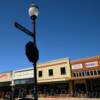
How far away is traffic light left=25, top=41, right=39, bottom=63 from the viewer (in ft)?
30.0

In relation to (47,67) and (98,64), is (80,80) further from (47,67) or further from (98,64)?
(47,67)

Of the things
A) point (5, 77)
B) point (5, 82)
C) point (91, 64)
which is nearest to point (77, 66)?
point (91, 64)

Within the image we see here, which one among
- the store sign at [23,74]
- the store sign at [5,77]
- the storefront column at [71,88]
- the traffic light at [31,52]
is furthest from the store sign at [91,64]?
the traffic light at [31,52]

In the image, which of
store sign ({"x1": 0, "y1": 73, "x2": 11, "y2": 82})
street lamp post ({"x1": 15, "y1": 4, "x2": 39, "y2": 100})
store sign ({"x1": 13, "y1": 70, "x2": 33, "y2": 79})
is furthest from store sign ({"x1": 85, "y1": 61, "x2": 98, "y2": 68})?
street lamp post ({"x1": 15, "y1": 4, "x2": 39, "y2": 100})

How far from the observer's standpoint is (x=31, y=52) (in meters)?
9.23

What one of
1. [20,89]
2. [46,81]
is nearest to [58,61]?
[46,81]

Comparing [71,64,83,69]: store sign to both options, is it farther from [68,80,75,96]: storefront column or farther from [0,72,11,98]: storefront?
[0,72,11,98]: storefront

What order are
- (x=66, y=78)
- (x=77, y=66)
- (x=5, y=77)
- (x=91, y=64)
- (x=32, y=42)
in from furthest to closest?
(x=5, y=77)
(x=66, y=78)
(x=77, y=66)
(x=91, y=64)
(x=32, y=42)

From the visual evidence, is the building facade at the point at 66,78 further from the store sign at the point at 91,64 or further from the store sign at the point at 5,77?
the store sign at the point at 5,77

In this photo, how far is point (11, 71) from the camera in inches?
2229

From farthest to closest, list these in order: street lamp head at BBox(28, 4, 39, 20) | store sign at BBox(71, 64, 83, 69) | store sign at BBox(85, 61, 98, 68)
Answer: store sign at BBox(71, 64, 83, 69)
store sign at BBox(85, 61, 98, 68)
street lamp head at BBox(28, 4, 39, 20)

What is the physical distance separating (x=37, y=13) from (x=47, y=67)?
36.8 m

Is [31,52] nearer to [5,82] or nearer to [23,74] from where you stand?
[23,74]

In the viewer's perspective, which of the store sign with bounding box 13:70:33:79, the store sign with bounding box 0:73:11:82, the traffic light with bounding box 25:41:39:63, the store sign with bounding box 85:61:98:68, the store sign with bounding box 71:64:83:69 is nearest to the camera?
the traffic light with bounding box 25:41:39:63
